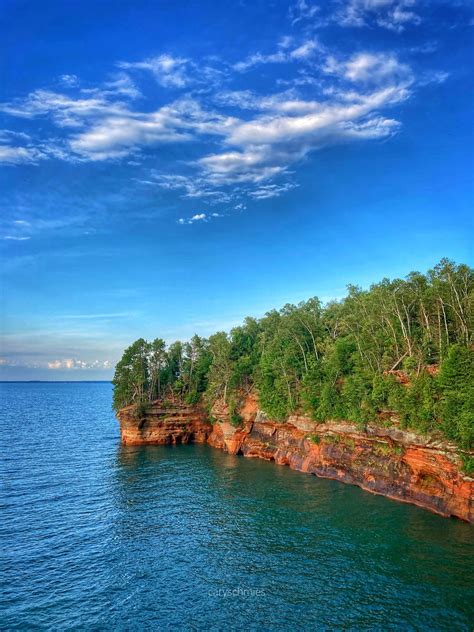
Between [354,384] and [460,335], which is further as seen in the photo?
[354,384]

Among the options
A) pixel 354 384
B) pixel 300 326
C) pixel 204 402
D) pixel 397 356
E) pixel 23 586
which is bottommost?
pixel 23 586

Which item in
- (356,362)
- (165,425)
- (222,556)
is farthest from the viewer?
(165,425)

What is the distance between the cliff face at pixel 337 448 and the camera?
4341 centimetres

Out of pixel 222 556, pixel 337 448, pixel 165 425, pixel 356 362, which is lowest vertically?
pixel 222 556

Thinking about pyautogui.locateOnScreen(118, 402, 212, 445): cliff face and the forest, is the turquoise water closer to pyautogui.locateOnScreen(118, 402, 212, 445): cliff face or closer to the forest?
the forest

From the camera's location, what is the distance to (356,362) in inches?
2245

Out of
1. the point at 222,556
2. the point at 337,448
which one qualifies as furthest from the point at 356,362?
the point at 222,556

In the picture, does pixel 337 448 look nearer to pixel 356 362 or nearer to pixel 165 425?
pixel 356 362

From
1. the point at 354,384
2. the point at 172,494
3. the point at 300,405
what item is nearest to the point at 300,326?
the point at 300,405

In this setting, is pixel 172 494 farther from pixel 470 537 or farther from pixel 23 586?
pixel 470 537

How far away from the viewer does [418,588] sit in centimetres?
2962

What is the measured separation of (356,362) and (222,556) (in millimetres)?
31447

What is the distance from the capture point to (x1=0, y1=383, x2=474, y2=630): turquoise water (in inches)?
1060

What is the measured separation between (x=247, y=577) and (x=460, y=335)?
33462 mm
